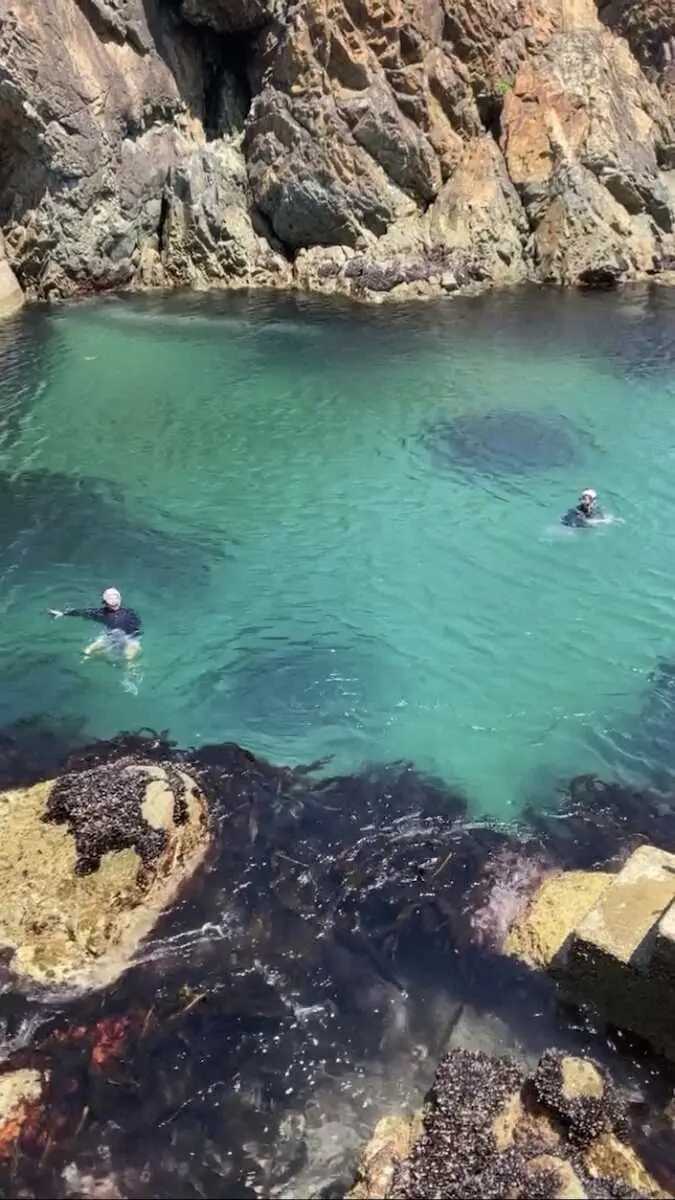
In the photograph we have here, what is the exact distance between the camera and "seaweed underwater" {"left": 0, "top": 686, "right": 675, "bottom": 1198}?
8.51m

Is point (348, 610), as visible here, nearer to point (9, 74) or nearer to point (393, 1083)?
point (393, 1083)

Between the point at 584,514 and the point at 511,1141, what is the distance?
14046mm

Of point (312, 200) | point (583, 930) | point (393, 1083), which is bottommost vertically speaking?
point (393, 1083)

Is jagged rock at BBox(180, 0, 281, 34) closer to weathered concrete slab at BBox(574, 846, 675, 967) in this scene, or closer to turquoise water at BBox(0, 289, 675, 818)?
turquoise water at BBox(0, 289, 675, 818)

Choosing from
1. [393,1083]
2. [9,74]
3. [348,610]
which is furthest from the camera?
[9,74]

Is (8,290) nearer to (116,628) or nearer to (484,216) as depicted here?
(484,216)

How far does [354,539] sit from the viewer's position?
20.0m

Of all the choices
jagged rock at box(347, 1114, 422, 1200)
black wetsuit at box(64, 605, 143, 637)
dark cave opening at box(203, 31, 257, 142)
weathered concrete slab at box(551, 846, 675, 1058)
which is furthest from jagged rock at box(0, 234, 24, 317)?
jagged rock at box(347, 1114, 422, 1200)

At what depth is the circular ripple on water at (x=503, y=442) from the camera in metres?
23.1

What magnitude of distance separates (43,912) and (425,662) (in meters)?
7.68

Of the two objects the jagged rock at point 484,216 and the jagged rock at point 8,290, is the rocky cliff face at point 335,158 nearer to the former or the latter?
the jagged rock at point 484,216

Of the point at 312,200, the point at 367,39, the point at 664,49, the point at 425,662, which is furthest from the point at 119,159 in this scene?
the point at 425,662

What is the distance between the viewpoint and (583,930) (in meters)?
9.31

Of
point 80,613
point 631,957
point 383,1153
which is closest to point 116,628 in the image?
point 80,613
